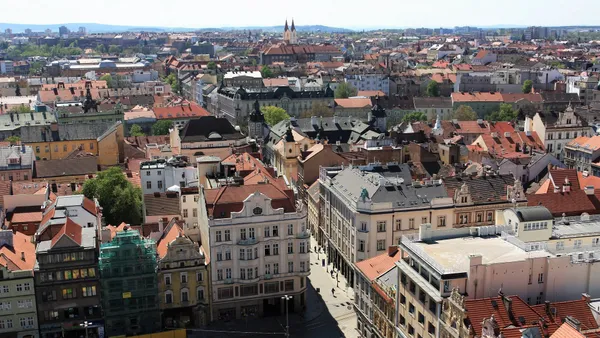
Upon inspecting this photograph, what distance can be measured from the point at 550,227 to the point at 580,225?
667 cm

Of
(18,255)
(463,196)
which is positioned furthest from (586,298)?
(18,255)

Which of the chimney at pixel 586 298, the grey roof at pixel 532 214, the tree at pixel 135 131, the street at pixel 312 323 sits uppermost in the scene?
the grey roof at pixel 532 214

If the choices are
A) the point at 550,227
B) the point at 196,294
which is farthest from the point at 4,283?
the point at 550,227

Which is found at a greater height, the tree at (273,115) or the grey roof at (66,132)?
the grey roof at (66,132)

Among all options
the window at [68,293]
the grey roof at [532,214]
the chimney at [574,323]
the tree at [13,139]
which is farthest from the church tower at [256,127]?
the chimney at [574,323]

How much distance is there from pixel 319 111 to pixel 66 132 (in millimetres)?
71143

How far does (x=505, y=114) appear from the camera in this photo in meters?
179

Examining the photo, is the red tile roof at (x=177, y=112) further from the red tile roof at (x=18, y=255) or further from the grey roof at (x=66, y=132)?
the red tile roof at (x=18, y=255)

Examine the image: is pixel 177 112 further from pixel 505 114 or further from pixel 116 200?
pixel 505 114

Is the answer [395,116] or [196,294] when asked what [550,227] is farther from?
[395,116]

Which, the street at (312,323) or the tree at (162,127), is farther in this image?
the tree at (162,127)

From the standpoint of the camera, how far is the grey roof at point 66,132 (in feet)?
438

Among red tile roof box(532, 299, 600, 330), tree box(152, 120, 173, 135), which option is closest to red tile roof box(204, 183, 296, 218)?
red tile roof box(532, 299, 600, 330)

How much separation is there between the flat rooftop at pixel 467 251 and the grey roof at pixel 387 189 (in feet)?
65.3
